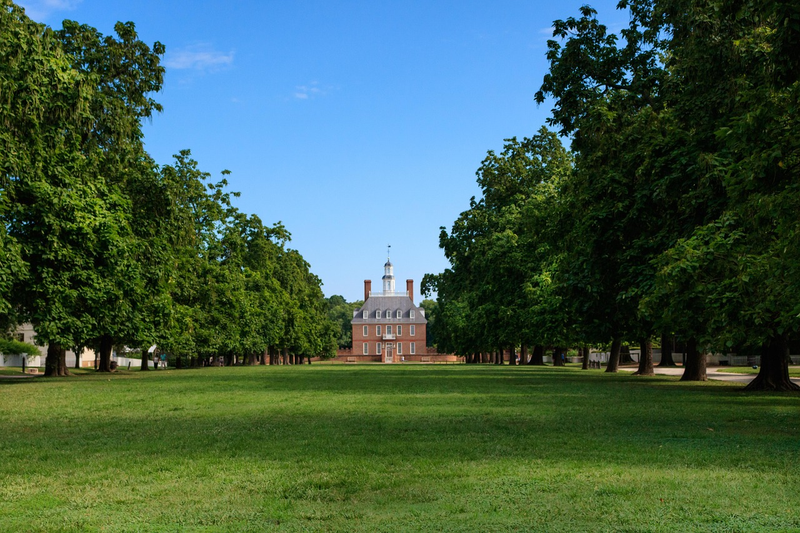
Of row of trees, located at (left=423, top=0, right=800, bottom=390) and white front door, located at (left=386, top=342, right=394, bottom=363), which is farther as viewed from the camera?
white front door, located at (left=386, top=342, right=394, bottom=363)

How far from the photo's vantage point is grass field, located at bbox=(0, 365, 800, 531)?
6297 mm

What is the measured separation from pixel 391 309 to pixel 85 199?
12750 centimetres

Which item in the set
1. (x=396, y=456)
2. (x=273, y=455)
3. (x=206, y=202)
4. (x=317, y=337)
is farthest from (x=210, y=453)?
(x=317, y=337)

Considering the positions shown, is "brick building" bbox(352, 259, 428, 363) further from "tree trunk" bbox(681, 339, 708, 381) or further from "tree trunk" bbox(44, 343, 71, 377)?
"tree trunk" bbox(681, 339, 708, 381)

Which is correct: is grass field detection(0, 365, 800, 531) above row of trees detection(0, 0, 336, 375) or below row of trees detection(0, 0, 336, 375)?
below

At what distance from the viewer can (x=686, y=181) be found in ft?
72.2

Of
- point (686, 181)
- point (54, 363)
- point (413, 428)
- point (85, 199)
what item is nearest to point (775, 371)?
point (686, 181)

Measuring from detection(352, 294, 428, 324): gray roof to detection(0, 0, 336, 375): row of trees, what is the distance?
10331cm

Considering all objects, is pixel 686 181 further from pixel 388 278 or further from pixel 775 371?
pixel 388 278

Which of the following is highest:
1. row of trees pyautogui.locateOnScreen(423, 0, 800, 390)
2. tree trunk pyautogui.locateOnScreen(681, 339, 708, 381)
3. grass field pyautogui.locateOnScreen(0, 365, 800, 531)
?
row of trees pyautogui.locateOnScreen(423, 0, 800, 390)

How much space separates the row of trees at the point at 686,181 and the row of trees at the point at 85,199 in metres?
16.0

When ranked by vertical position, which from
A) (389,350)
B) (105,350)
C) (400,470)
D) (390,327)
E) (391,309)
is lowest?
(400,470)

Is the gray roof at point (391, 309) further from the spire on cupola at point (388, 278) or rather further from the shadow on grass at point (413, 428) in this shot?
the shadow on grass at point (413, 428)

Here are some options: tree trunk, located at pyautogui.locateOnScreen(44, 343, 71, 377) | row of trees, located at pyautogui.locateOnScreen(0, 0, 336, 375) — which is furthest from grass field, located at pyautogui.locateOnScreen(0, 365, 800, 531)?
tree trunk, located at pyautogui.locateOnScreen(44, 343, 71, 377)
